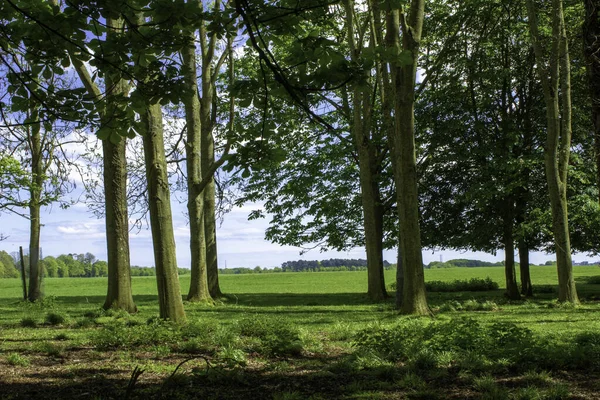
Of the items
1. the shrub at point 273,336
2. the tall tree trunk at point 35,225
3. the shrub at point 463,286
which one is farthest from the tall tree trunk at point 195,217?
the shrub at point 463,286

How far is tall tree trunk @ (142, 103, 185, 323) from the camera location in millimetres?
10367

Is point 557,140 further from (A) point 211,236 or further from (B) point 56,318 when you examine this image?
(B) point 56,318

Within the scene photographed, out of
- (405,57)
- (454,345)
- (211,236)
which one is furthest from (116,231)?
(405,57)

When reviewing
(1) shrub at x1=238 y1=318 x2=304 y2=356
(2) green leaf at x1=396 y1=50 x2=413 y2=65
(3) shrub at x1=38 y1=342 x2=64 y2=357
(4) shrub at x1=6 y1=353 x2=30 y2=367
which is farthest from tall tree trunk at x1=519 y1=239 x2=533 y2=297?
(4) shrub at x1=6 y1=353 x2=30 y2=367

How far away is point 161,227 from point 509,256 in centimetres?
1564

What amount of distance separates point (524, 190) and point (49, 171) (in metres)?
19.6

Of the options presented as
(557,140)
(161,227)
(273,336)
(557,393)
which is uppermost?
(557,140)

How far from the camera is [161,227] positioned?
34.4 feet

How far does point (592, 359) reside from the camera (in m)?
6.96

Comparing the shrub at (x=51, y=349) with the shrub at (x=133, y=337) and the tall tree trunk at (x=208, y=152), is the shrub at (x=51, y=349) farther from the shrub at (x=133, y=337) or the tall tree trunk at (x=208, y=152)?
the tall tree trunk at (x=208, y=152)

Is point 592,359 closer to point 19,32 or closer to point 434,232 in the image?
point 19,32

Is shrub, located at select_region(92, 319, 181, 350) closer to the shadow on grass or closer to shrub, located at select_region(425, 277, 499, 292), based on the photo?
the shadow on grass

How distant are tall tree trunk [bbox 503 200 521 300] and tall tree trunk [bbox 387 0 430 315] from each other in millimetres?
9712

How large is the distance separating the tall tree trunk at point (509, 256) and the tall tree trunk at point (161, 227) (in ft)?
49.0
